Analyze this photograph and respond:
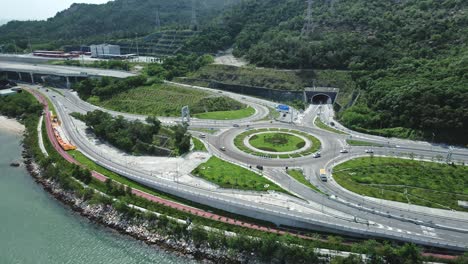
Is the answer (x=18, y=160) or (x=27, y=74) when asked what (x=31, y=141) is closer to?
(x=18, y=160)

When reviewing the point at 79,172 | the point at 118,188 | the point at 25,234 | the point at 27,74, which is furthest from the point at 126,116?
the point at 27,74

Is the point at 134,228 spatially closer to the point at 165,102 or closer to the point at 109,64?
the point at 165,102

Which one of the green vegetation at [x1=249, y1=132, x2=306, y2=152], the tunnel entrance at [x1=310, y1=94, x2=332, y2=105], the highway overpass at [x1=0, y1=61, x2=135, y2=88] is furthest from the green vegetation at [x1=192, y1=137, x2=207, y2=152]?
the highway overpass at [x1=0, y1=61, x2=135, y2=88]

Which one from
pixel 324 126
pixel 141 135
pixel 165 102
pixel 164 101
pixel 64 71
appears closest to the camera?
pixel 141 135

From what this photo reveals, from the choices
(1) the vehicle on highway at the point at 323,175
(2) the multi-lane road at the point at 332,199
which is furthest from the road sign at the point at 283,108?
(1) the vehicle on highway at the point at 323,175

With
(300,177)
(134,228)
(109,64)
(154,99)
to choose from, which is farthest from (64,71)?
(300,177)

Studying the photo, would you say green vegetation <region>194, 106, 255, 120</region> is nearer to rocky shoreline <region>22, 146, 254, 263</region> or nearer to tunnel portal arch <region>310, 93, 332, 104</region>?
tunnel portal arch <region>310, 93, 332, 104</region>
